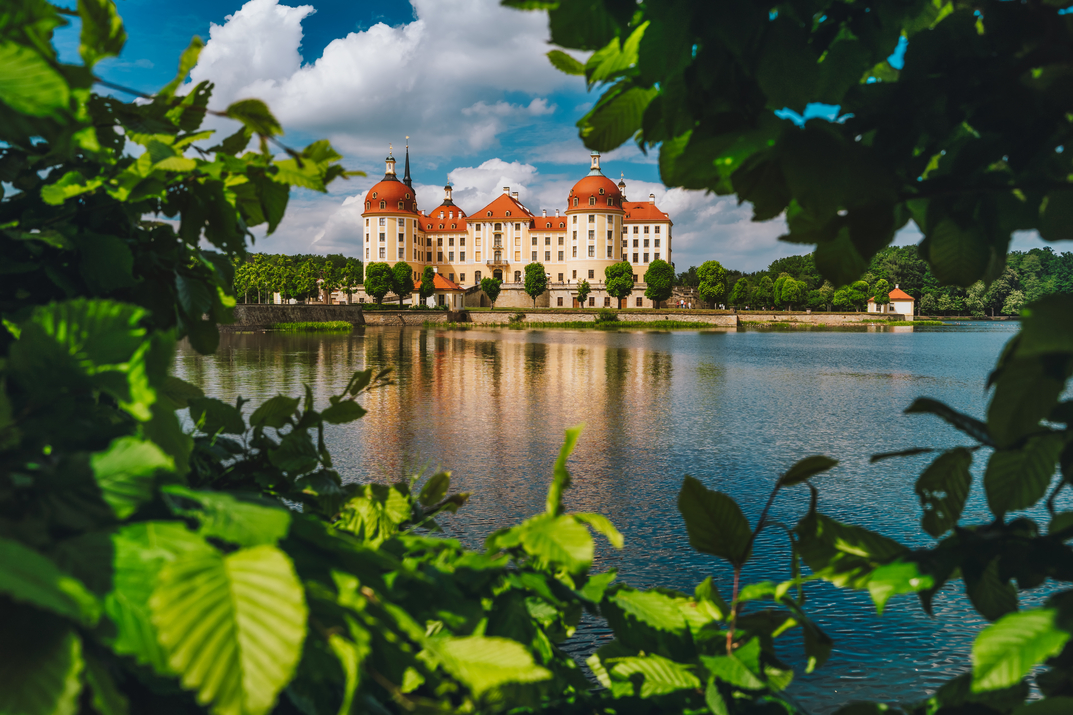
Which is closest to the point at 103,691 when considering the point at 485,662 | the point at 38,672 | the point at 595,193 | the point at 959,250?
the point at 38,672

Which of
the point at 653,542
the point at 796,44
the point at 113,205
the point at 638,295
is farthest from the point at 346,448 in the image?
the point at 638,295

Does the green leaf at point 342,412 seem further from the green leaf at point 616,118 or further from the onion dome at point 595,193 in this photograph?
the onion dome at point 595,193

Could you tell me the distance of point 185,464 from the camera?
31.3 inches

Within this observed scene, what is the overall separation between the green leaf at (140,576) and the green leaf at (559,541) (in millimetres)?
435

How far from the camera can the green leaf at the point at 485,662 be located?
715 mm

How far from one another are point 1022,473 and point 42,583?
3.80 feet

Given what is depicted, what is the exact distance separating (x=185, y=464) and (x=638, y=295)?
88.4 meters

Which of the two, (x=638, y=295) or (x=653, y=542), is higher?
Result: (x=638, y=295)

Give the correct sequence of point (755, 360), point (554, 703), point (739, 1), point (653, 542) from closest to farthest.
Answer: point (739, 1) → point (554, 703) → point (653, 542) → point (755, 360)

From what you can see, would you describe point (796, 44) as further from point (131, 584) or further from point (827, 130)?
point (131, 584)

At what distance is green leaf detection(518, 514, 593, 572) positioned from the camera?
84 cm

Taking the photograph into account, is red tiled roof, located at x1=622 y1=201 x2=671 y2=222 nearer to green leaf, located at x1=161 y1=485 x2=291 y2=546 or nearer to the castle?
the castle

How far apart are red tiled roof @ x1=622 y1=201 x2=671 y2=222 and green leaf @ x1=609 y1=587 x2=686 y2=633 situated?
93.3 metres

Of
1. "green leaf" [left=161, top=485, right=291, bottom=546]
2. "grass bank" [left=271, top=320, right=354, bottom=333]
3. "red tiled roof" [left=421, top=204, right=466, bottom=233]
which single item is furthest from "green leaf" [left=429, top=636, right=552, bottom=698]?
"red tiled roof" [left=421, top=204, right=466, bottom=233]
